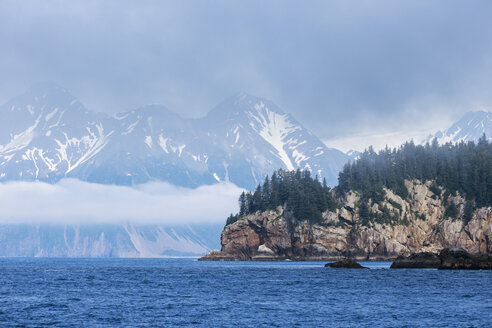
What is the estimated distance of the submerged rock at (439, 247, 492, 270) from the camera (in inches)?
7077

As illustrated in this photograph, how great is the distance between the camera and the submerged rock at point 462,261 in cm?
17975

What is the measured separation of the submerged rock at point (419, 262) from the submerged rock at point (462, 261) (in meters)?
4.04

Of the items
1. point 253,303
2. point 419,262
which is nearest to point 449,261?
point 419,262

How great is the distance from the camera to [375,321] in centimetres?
7662

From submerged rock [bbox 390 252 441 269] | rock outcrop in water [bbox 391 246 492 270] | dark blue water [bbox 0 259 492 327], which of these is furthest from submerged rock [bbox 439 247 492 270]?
dark blue water [bbox 0 259 492 327]

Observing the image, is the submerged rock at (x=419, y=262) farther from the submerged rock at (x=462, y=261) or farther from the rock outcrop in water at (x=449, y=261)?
the submerged rock at (x=462, y=261)

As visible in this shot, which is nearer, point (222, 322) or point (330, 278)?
point (222, 322)

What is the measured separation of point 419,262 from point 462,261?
13872 mm

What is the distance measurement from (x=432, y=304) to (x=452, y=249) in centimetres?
9824

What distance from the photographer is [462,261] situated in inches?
7156

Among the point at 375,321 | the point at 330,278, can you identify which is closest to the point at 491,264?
the point at 330,278

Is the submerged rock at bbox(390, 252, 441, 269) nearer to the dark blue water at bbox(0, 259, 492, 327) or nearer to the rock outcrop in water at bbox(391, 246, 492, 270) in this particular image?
the rock outcrop in water at bbox(391, 246, 492, 270)

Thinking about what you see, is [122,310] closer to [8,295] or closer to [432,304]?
[8,295]

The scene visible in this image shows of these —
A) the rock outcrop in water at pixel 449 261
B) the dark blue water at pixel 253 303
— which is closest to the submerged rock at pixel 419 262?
the rock outcrop in water at pixel 449 261
